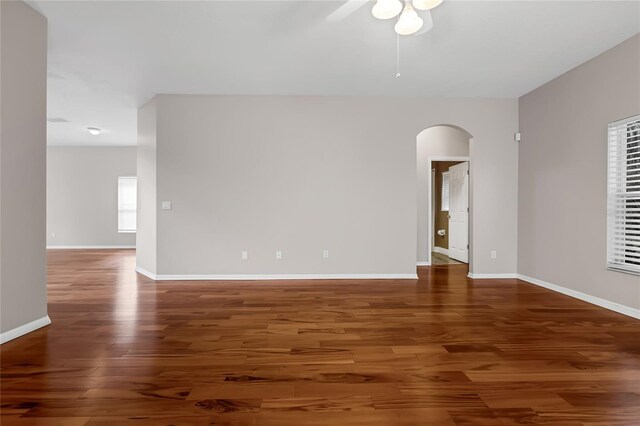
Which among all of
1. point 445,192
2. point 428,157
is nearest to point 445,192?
point 445,192

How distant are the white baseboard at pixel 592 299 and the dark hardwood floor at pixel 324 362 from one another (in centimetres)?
14

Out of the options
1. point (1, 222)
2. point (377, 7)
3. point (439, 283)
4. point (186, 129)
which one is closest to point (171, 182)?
point (186, 129)

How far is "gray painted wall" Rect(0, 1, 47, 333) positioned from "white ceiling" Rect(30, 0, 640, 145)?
14.5 inches

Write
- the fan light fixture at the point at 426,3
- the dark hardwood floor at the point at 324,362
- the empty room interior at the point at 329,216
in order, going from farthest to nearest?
the fan light fixture at the point at 426,3 < the empty room interior at the point at 329,216 < the dark hardwood floor at the point at 324,362

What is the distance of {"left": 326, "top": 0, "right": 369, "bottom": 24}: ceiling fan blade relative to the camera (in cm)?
295

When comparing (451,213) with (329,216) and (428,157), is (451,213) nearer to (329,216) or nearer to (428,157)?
(428,157)

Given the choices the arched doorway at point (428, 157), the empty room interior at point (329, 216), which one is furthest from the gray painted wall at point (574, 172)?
the arched doorway at point (428, 157)

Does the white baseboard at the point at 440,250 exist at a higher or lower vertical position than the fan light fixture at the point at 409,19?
lower

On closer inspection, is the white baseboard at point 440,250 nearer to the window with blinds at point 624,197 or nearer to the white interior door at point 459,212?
the white interior door at point 459,212

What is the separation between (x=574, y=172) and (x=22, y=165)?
19.3 ft

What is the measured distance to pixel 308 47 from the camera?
372 centimetres

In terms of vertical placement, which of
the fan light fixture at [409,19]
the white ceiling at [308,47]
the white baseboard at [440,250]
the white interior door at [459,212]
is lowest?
the white baseboard at [440,250]

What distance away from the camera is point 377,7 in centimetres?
266

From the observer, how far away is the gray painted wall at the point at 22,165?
105 inches
